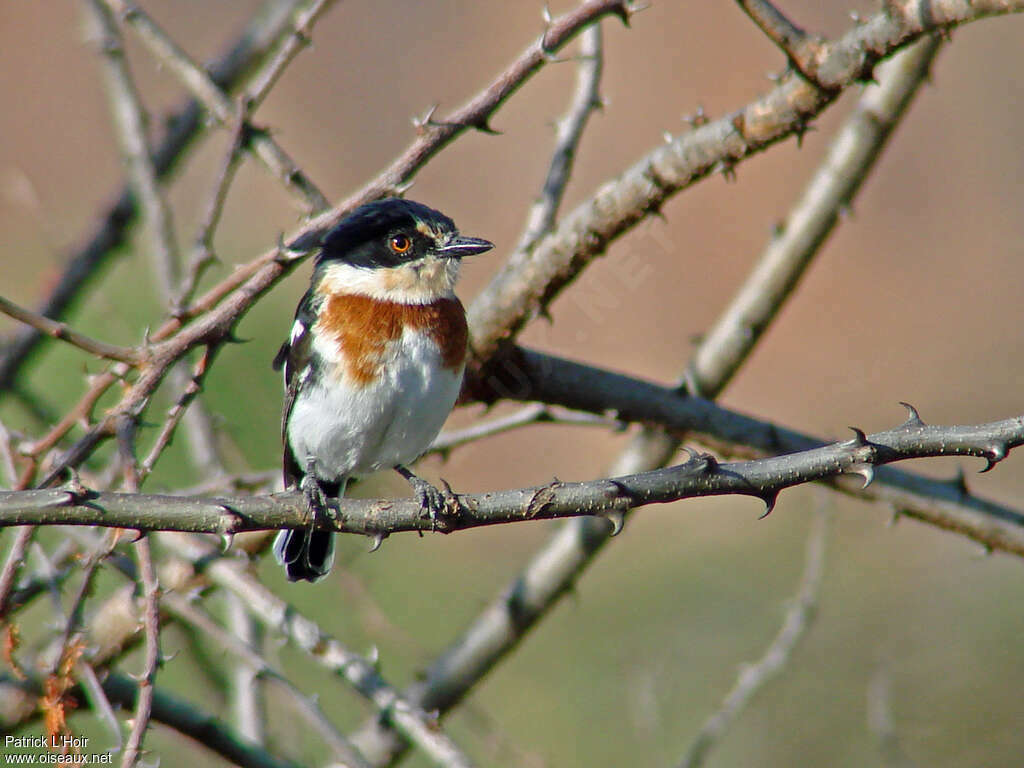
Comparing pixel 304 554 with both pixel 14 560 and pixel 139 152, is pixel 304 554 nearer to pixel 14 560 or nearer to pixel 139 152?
pixel 14 560

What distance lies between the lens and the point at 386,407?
13.4 ft

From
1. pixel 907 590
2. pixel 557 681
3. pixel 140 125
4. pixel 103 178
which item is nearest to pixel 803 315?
pixel 907 590

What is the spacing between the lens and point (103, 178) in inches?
650

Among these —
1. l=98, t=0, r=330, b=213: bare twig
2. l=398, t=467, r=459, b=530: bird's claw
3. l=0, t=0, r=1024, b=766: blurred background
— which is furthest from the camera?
l=0, t=0, r=1024, b=766: blurred background

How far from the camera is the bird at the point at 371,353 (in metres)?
4.10

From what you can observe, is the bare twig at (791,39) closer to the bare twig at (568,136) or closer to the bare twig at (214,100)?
the bare twig at (568,136)

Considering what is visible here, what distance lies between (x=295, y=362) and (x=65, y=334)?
161 centimetres

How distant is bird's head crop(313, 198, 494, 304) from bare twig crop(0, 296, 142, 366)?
56.8 inches

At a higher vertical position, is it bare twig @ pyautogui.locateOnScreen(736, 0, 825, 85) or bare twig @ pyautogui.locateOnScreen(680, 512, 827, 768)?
bare twig @ pyautogui.locateOnScreen(736, 0, 825, 85)

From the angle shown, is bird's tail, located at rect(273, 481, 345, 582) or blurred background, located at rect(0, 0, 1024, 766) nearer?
bird's tail, located at rect(273, 481, 345, 582)

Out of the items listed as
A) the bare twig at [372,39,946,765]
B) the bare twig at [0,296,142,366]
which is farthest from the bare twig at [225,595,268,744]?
the bare twig at [0,296,142,366]

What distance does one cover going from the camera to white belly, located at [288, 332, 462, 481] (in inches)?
160

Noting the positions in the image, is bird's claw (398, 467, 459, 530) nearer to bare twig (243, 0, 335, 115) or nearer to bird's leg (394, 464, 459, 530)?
bird's leg (394, 464, 459, 530)

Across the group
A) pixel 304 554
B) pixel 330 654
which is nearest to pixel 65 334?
pixel 330 654
